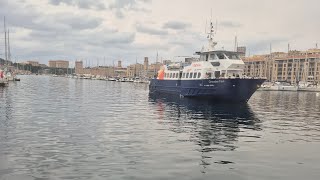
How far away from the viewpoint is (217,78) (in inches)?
2018

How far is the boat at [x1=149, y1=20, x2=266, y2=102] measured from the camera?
50.4m

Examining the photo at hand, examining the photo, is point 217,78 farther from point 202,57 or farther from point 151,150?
point 151,150

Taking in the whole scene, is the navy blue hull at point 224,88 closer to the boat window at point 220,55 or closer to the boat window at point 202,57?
the boat window at point 202,57

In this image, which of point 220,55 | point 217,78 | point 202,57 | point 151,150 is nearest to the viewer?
point 151,150

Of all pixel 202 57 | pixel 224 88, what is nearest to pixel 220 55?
pixel 202 57

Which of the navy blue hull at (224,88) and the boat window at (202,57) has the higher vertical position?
A: the boat window at (202,57)

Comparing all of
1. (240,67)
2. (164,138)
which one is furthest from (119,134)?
(240,67)

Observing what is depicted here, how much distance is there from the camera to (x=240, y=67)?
5322 cm

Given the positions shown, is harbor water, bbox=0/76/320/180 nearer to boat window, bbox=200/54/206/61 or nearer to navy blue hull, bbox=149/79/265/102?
navy blue hull, bbox=149/79/265/102

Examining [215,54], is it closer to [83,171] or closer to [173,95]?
[173,95]

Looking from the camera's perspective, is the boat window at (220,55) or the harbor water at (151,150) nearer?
the harbor water at (151,150)

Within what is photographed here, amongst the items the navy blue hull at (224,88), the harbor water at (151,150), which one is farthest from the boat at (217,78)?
the harbor water at (151,150)

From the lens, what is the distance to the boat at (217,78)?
50.4 metres

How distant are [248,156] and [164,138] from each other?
5.66m
